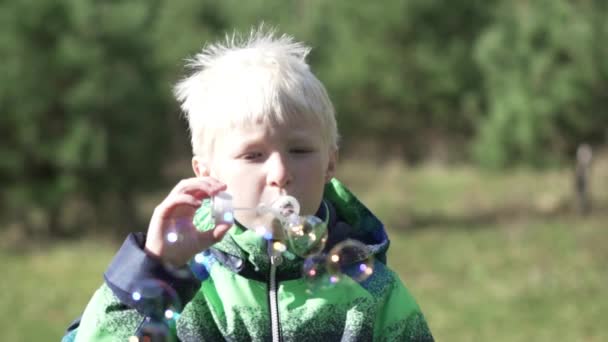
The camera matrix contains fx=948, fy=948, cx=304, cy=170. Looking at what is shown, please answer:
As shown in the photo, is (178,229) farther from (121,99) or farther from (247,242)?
(121,99)

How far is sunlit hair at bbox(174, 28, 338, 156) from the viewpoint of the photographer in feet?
5.64

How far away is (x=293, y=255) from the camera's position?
1870 mm

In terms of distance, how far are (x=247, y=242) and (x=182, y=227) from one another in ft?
0.73

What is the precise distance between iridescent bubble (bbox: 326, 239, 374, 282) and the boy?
0.01 metres

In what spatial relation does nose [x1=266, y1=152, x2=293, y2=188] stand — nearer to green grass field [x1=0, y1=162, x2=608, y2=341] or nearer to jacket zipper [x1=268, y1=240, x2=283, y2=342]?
jacket zipper [x1=268, y1=240, x2=283, y2=342]

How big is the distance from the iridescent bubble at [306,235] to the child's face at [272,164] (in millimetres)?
36

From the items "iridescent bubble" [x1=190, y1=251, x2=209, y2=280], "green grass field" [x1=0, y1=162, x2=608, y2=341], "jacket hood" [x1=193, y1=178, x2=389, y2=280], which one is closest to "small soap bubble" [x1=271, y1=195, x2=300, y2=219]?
"jacket hood" [x1=193, y1=178, x2=389, y2=280]

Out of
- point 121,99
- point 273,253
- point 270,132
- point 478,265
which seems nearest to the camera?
point 270,132

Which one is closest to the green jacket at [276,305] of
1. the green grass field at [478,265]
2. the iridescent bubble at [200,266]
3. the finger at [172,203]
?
the iridescent bubble at [200,266]

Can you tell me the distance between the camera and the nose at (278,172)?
1.66m

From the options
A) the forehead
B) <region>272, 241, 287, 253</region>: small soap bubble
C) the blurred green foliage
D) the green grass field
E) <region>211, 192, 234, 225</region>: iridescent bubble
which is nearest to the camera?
<region>211, 192, 234, 225</region>: iridescent bubble

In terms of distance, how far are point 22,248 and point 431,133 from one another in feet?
25.4

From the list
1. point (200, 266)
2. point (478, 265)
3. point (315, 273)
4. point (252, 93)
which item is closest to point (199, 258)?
point (200, 266)

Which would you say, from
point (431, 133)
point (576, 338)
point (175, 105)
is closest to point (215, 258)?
point (576, 338)
